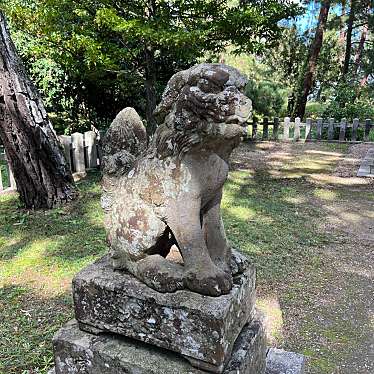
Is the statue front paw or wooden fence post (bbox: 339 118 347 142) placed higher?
the statue front paw

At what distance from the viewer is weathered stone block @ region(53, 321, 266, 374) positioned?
5.65ft

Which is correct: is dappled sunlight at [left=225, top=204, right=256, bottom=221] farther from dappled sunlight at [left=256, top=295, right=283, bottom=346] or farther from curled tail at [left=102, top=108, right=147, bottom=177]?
curled tail at [left=102, top=108, right=147, bottom=177]

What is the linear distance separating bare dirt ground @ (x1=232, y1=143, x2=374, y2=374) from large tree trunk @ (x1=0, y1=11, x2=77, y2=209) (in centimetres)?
312

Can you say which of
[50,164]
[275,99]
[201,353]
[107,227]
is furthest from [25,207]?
[275,99]

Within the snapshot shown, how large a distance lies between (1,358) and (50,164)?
123 inches

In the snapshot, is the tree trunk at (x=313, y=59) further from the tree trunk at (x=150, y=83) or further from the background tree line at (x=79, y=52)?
the tree trunk at (x=150, y=83)

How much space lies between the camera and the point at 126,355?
1783mm

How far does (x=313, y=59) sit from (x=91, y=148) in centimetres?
872

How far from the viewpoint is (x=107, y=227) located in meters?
1.92

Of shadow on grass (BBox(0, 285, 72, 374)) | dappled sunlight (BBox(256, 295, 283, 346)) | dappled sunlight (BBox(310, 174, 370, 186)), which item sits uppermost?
dappled sunlight (BBox(310, 174, 370, 186))

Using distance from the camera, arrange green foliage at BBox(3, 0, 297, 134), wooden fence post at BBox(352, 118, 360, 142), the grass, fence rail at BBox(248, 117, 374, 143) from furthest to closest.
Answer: fence rail at BBox(248, 117, 374, 143)
wooden fence post at BBox(352, 118, 360, 142)
green foliage at BBox(3, 0, 297, 134)
the grass

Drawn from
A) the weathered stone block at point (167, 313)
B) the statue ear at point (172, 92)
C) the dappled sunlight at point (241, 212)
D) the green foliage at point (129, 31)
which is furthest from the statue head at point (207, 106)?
the green foliage at point (129, 31)

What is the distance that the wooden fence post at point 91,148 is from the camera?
7408 millimetres

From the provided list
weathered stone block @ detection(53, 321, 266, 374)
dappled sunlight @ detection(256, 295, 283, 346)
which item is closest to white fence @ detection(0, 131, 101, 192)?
dappled sunlight @ detection(256, 295, 283, 346)
